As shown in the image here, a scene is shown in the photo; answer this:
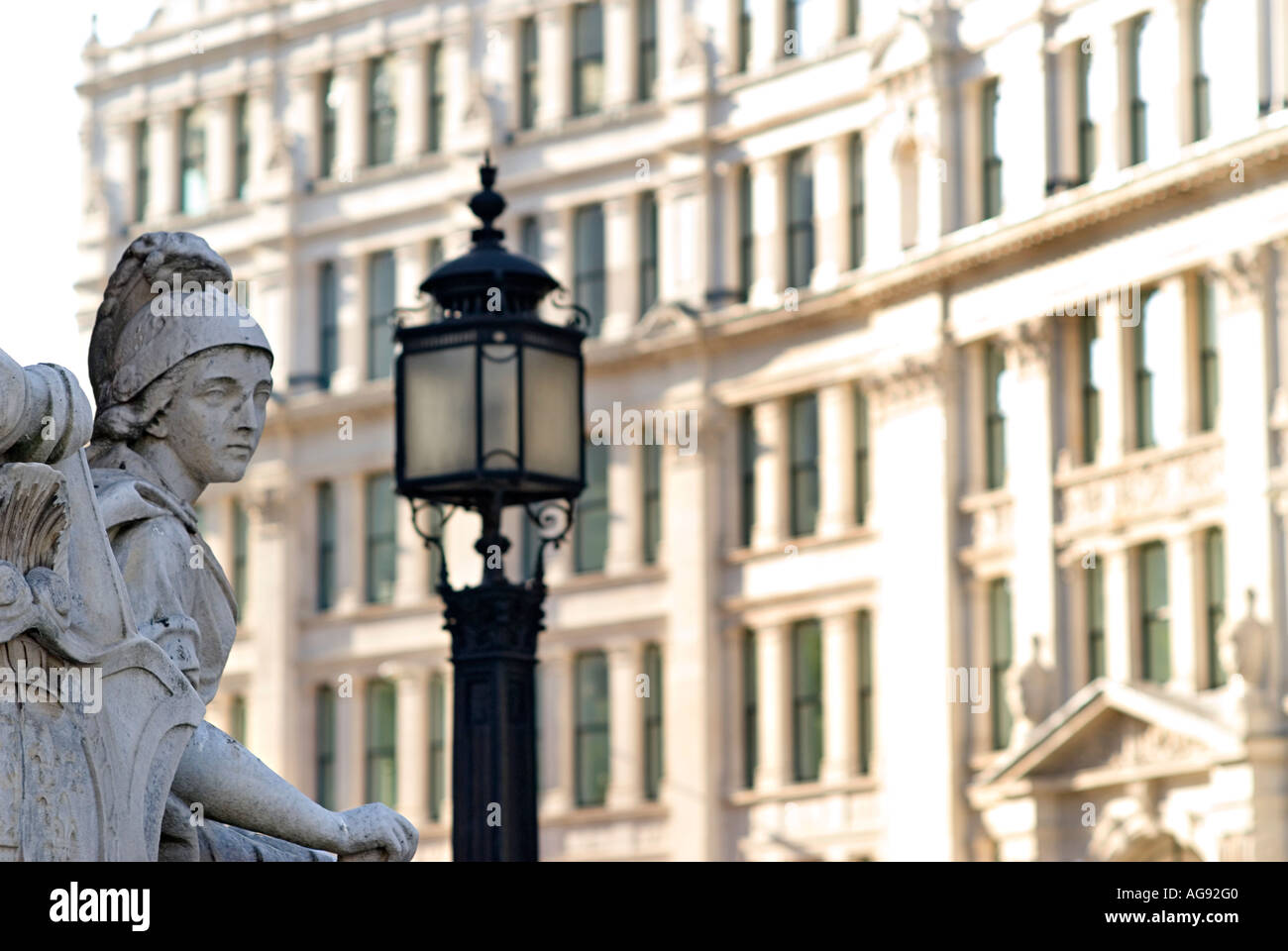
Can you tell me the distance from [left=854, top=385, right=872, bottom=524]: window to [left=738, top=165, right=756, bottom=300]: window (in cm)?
294

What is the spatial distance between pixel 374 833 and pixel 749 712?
41.0 m

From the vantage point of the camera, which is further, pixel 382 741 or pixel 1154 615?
pixel 382 741

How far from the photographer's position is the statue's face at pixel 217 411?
5055mm

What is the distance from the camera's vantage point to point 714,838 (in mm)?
44750

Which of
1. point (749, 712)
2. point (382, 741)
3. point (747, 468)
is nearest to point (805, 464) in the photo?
point (747, 468)

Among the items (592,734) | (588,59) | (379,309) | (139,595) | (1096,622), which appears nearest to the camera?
(139,595)

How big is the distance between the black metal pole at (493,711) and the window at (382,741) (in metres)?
37.2

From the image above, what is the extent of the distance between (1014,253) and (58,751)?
38.1 metres

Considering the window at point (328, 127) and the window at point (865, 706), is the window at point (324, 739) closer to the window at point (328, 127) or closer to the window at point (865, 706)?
the window at point (328, 127)

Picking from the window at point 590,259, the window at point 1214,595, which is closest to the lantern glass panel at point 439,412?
the window at point 1214,595

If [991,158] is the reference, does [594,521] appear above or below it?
below

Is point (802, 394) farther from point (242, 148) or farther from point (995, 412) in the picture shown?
point (242, 148)

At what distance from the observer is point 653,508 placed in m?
47.4
